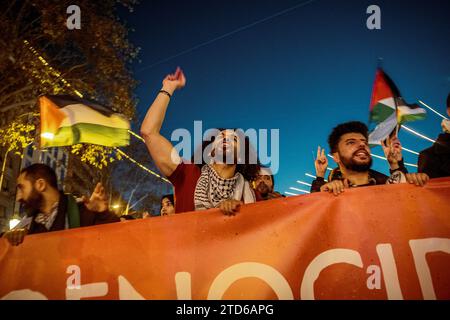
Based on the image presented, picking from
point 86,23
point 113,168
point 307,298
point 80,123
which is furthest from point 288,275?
point 113,168

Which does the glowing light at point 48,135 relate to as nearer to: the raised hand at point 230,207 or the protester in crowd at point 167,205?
the protester in crowd at point 167,205

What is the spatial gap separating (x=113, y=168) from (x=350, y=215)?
28.0 m

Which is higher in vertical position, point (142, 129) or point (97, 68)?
point (97, 68)

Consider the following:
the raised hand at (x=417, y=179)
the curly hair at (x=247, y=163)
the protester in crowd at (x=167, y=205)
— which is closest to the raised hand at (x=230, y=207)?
the curly hair at (x=247, y=163)

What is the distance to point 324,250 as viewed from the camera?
2.30 m

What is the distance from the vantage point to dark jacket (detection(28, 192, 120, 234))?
3234 mm

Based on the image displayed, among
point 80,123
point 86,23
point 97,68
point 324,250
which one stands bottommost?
point 324,250

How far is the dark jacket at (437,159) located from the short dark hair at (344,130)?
0.65m

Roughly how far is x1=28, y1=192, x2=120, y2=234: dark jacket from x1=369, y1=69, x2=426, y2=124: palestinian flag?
373cm

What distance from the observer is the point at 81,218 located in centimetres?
345

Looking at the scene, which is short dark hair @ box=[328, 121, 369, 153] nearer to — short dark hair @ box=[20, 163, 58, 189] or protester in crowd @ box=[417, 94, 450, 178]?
protester in crowd @ box=[417, 94, 450, 178]

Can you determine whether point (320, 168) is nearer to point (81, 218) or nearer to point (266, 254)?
point (266, 254)

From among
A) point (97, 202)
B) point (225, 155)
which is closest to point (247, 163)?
point (225, 155)
